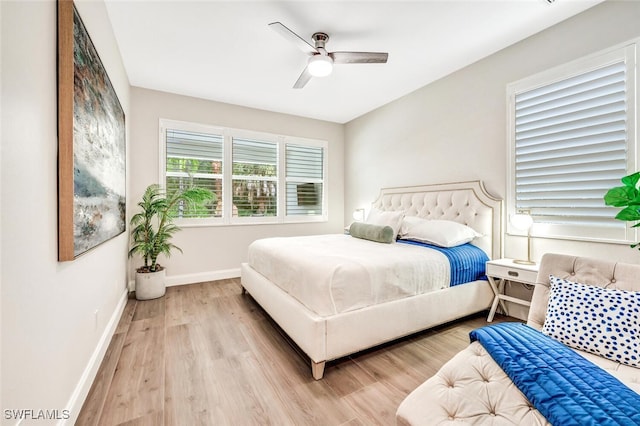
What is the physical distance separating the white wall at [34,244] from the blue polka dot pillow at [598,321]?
2.31 metres

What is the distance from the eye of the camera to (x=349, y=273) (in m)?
1.92

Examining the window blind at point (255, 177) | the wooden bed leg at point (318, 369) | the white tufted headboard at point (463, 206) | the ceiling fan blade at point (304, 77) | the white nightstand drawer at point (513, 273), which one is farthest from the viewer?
the window blind at point (255, 177)

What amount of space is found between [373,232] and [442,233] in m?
0.74

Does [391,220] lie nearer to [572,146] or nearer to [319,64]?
[572,146]

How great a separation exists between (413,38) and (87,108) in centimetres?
272

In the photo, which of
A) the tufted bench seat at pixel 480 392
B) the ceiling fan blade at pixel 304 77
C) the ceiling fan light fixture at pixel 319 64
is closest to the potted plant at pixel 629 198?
the tufted bench seat at pixel 480 392

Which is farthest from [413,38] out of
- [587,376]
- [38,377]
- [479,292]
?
[38,377]

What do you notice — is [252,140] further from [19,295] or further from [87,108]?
[19,295]

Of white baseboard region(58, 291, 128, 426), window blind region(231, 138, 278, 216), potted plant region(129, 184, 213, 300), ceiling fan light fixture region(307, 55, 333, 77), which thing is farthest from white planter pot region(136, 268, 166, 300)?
ceiling fan light fixture region(307, 55, 333, 77)

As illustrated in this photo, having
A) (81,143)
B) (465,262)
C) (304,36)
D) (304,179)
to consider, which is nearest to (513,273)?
(465,262)

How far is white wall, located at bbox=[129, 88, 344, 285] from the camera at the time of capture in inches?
145

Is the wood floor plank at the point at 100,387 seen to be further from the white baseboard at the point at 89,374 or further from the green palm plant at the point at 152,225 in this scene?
the green palm plant at the point at 152,225

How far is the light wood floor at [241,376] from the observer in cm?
151

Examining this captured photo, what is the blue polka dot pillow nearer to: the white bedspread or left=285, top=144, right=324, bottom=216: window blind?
the white bedspread
